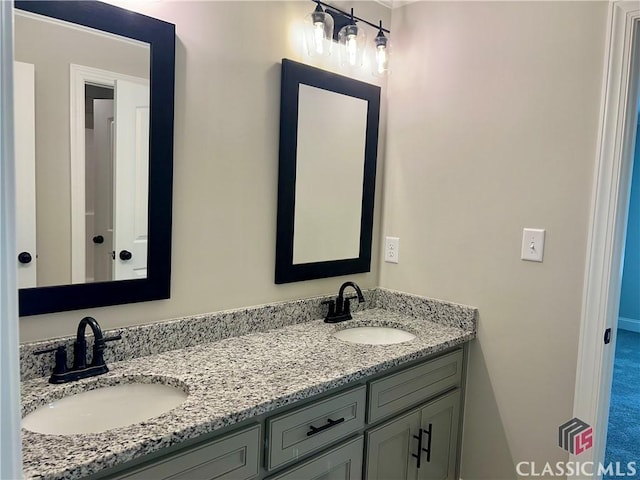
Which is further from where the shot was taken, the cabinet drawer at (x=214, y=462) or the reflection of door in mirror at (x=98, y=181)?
the reflection of door in mirror at (x=98, y=181)

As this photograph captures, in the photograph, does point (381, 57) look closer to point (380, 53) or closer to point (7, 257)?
point (380, 53)

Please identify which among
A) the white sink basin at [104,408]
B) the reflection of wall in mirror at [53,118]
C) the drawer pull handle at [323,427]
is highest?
the reflection of wall in mirror at [53,118]

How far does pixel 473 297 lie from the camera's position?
6.45ft

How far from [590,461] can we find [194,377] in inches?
56.8

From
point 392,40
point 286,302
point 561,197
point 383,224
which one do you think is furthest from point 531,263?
point 392,40

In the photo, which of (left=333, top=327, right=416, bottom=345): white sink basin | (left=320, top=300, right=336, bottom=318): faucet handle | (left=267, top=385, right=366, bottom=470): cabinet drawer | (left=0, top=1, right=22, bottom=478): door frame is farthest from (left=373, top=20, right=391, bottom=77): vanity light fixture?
(left=0, top=1, right=22, bottom=478): door frame

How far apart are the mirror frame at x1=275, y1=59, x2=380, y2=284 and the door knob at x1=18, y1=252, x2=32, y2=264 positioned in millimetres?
858

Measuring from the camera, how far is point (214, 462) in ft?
3.72

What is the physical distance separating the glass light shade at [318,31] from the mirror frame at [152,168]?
1.94 ft

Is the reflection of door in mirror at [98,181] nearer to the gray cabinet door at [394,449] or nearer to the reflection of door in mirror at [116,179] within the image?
the reflection of door in mirror at [116,179]

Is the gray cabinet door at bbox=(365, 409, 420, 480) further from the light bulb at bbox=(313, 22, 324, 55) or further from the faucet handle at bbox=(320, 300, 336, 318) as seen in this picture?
the light bulb at bbox=(313, 22, 324, 55)

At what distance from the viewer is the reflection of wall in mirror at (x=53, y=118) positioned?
124 centimetres

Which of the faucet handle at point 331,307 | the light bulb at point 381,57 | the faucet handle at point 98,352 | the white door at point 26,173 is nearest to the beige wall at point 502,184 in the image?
the light bulb at point 381,57

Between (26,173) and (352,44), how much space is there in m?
1.32
